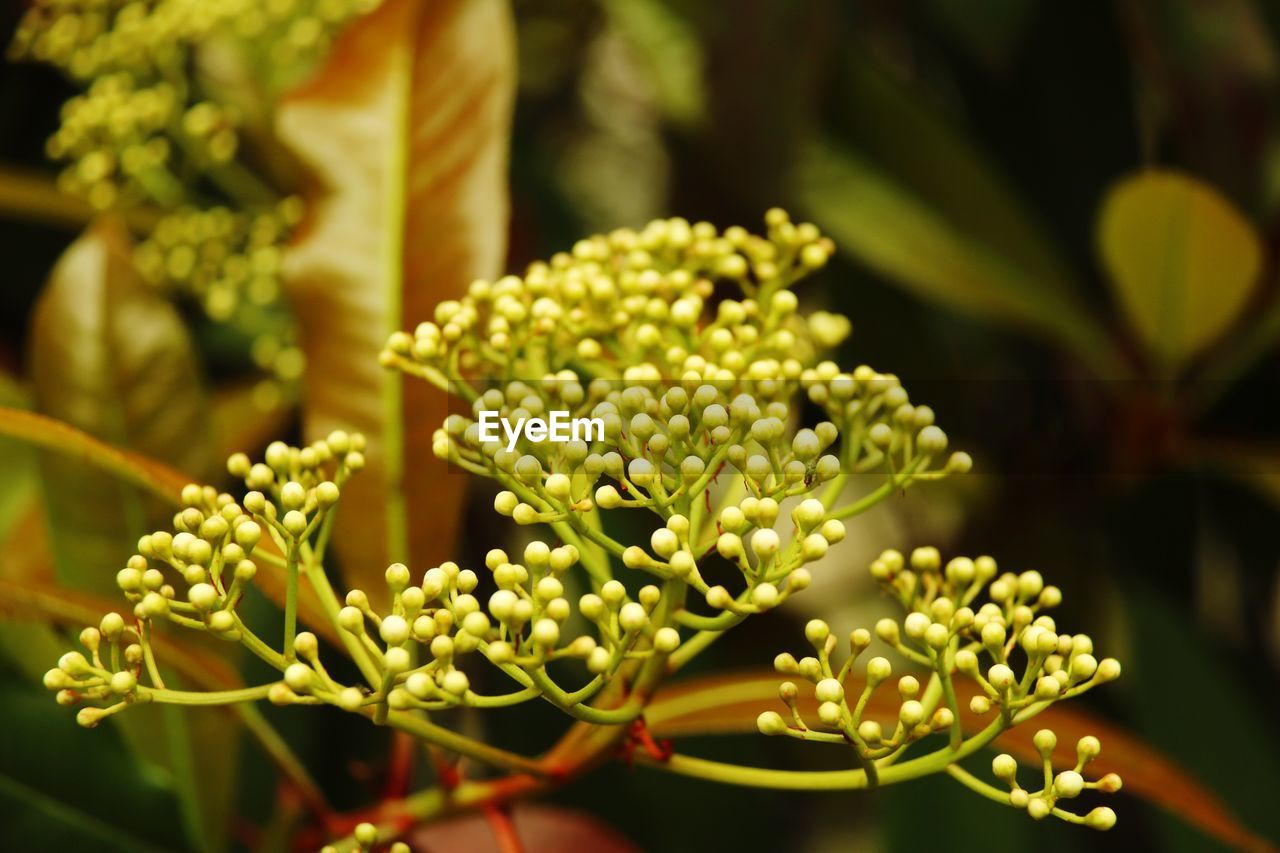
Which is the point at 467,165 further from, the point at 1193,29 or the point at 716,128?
the point at 1193,29

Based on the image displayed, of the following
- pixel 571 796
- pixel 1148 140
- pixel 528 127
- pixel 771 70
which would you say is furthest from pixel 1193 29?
pixel 571 796

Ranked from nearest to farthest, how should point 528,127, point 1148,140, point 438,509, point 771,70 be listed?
point 438,509 < point 771,70 < point 1148,140 < point 528,127

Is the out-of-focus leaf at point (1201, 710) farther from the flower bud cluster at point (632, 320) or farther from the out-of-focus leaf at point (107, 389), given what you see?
the out-of-focus leaf at point (107, 389)

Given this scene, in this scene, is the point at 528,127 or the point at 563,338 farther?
the point at 528,127

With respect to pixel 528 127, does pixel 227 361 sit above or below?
below

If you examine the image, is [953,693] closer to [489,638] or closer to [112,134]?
[489,638]

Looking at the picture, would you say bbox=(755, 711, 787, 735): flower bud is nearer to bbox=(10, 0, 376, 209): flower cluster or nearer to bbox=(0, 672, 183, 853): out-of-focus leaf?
bbox=(0, 672, 183, 853): out-of-focus leaf

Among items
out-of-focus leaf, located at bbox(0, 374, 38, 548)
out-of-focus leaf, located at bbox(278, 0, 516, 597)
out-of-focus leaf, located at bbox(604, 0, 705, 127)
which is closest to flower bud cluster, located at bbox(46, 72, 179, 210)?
out-of-focus leaf, located at bbox(0, 374, 38, 548)
